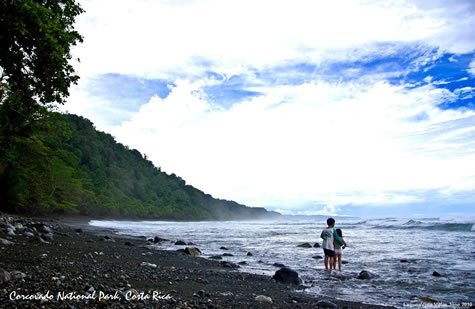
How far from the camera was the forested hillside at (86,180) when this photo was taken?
29375mm

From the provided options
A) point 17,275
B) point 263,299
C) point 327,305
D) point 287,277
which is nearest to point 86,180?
point 287,277

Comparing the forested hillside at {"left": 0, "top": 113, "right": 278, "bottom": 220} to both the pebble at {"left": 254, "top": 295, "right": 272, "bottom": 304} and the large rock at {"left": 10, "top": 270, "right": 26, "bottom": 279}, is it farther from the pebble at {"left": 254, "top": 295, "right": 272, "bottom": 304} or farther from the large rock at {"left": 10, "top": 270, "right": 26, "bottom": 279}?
the pebble at {"left": 254, "top": 295, "right": 272, "bottom": 304}

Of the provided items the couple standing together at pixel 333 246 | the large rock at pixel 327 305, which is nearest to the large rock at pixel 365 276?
the couple standing together at pixel 333 246

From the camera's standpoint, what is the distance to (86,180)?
71.0 m

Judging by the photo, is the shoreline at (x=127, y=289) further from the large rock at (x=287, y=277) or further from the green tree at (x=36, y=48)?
the green tree at (x=36, y=48)

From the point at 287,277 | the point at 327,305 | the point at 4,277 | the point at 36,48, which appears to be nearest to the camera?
the point at 4,277

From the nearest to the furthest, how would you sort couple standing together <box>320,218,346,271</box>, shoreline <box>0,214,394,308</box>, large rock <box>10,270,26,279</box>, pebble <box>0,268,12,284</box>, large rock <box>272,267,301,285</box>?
1. shoreline <box>0,214,394,308</box>
2. pebble <box>0,268,12,284</box>
3. large rock <box>10,270,26,279</box>
4. large rock <box>272,267,301,285</box>
5. couple standing together <box>320,218,346,271</box>

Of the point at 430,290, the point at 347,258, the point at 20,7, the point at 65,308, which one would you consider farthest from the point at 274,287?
the point at 20,7

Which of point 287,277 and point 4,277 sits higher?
point 4,277

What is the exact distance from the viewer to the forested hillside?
29375 millimetres

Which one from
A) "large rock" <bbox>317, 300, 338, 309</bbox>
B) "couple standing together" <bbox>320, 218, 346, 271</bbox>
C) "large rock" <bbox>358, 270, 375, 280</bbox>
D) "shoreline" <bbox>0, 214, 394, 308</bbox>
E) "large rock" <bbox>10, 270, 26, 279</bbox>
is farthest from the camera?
"couple standing together" <bbox>320, 218, 346, 271</bbox>

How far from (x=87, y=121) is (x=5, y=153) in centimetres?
9825

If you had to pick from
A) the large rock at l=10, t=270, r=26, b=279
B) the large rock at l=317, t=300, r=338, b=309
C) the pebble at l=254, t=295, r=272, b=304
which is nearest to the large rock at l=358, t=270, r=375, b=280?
the large rock at l=317, t=300, r=338, b=309

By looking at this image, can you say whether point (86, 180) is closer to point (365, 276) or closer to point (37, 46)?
point (37, 46)
